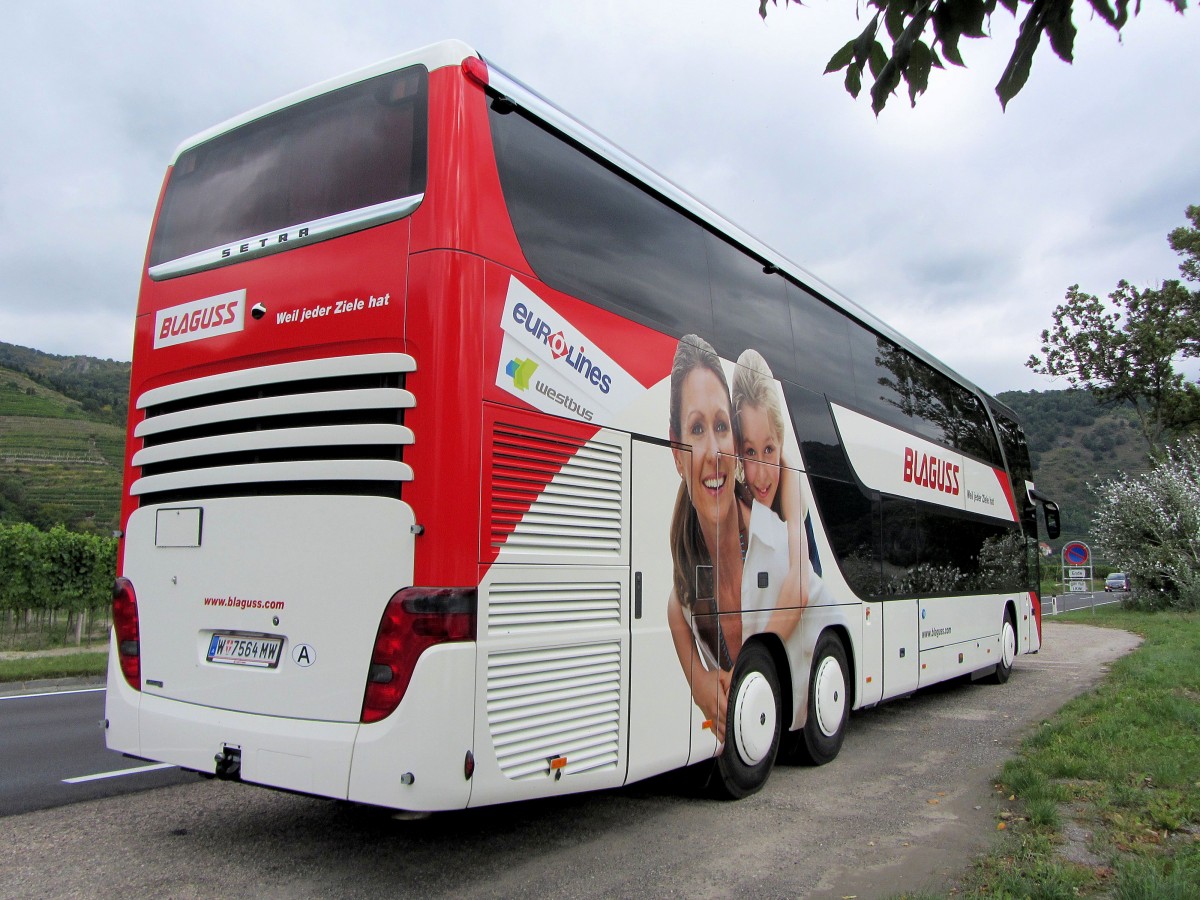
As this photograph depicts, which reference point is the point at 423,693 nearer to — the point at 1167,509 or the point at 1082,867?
the point at 1082,867

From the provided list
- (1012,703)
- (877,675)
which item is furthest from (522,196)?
(1012,703)

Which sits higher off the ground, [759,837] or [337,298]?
[337,298]

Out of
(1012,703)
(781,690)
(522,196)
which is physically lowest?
(1012,703)

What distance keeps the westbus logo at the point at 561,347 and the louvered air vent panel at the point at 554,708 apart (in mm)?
1462

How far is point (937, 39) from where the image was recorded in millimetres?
2840

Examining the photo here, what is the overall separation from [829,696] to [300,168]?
5.71m

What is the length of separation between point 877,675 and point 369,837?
5287 millimetres

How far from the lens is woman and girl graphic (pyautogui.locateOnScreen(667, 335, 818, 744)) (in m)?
5.84

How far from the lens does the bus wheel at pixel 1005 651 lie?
13.3 m

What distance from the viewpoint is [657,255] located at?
19.7 ft

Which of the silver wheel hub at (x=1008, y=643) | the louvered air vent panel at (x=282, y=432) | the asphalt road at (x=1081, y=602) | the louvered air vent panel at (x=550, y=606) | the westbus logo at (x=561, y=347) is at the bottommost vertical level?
the asphalt road at (x=1081, y=602)

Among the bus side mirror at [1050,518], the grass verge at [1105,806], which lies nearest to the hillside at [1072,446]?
the bus side mirror at [1050,518]

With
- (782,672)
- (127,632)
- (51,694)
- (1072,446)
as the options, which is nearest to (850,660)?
(782,672)

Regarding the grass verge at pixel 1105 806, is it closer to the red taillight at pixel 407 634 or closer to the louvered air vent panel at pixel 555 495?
the louvered air vent panel at pixel 555 495
